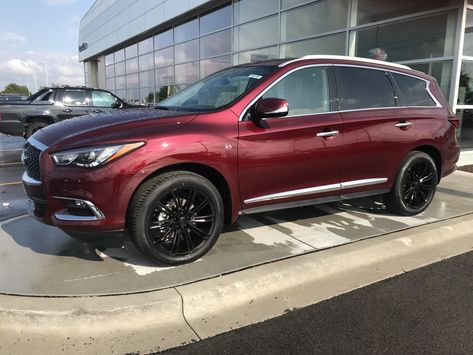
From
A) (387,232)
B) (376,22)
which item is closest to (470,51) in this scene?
(376,22)

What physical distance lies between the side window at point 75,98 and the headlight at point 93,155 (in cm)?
963

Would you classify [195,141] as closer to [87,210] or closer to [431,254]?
[87,210]

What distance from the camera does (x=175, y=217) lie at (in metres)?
3.69

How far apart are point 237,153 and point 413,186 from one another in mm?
2722

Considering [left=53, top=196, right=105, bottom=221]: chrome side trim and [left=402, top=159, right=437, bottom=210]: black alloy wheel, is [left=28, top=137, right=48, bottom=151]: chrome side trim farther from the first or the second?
[left=402, top=159, right=437, bottom=210]: black alloy wheel

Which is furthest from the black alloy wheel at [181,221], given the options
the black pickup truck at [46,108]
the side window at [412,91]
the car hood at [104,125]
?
the black pickup truck at [46,108]

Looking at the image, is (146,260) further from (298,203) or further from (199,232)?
(298,203)

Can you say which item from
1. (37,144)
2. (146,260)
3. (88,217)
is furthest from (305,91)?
(37,144)

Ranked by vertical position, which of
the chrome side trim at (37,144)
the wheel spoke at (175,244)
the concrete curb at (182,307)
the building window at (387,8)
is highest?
the building window at (387,8)

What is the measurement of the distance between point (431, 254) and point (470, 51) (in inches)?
272

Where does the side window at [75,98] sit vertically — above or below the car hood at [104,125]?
above

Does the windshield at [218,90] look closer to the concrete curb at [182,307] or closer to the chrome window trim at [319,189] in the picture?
the chrome window trim at [319,189]

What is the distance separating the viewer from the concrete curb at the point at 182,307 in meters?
2.91

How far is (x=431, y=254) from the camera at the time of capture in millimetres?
4566
